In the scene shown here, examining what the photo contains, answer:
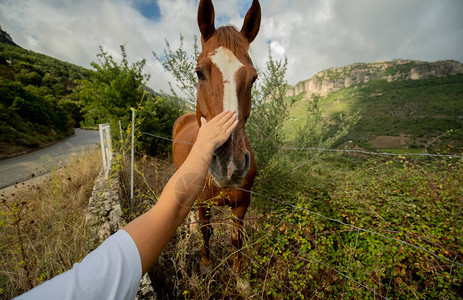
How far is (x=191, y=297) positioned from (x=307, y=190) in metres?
2.78

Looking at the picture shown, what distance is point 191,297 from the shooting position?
1.93 meters

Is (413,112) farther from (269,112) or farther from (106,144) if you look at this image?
(106,144)

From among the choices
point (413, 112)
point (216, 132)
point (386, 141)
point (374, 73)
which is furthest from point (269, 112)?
point (374, 73)

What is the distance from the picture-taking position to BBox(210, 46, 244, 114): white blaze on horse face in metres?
1.34

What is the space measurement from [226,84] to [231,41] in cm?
50

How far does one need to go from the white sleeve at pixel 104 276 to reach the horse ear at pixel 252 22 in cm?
218

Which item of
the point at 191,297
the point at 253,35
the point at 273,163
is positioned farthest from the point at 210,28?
the point at 273,163

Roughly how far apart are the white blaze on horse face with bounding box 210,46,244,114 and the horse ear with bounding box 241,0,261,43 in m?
0.65

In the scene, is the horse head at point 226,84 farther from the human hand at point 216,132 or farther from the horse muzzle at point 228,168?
the human hand at point 216,132

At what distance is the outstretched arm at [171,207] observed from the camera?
0.58 meters

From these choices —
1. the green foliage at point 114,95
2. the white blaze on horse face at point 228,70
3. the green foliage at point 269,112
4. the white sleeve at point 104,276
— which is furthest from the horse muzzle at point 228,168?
the green foliage at point 114,95

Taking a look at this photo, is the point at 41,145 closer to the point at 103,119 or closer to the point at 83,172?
the point at 103,119

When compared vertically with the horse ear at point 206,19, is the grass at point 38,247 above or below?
below

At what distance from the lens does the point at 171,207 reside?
2.10 feet
